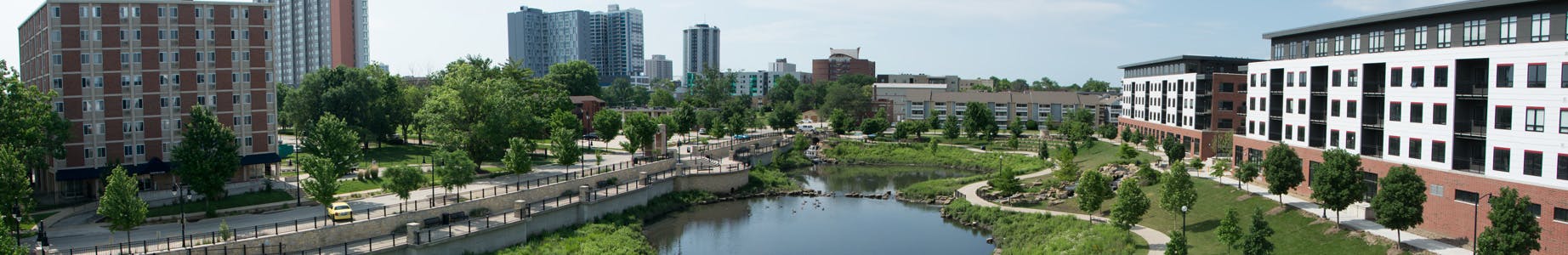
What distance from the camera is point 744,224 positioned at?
157ft

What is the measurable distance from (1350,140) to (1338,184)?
27.3ft

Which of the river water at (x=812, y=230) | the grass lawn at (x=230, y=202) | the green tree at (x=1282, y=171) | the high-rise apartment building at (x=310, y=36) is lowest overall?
the river water at (x=812, y=230)

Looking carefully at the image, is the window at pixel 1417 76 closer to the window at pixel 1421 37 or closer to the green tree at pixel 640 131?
the window at pixel 1421 37

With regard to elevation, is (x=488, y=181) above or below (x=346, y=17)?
below

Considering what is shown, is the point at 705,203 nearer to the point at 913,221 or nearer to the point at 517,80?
the point at 913,221

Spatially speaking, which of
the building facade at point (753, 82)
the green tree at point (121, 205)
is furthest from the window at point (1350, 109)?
the building facade at point (753, 82)

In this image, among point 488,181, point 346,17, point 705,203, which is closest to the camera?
point 488,181

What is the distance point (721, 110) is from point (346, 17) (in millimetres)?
58817

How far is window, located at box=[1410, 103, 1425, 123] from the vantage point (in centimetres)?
3350

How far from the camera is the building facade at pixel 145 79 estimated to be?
133 ft

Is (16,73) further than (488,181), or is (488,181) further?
(488,181)

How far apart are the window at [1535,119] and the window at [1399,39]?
7377 mm

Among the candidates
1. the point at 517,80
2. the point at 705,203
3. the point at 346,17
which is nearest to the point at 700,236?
the point at 705,203

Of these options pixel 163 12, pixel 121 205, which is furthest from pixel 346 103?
pixel 121 205
